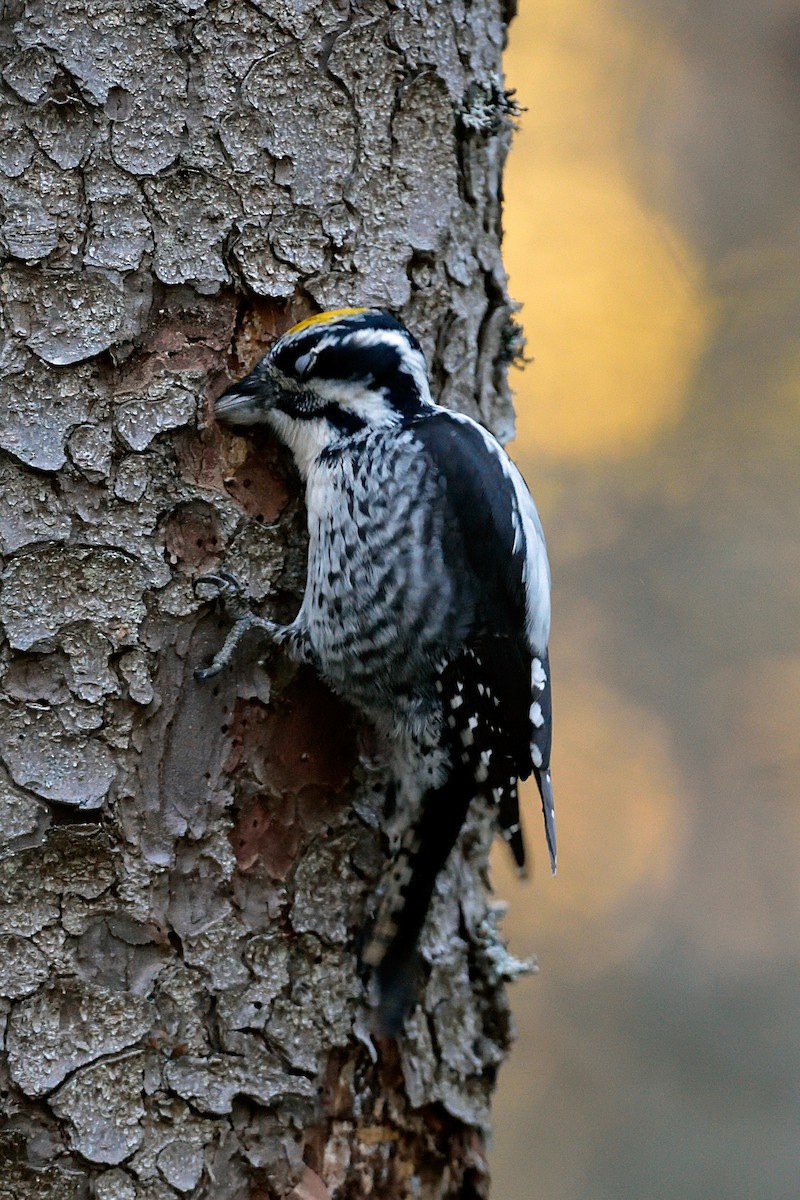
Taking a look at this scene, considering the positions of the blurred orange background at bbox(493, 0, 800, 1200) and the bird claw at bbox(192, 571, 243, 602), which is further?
the blurred orange background at bbox(493, 0, 800, 1200)

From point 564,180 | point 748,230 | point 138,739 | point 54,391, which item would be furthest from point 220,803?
point 748,230

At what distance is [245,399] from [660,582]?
9.36 ft

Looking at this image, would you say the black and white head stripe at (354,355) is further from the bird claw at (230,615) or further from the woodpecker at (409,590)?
the bird claw at (230,615)

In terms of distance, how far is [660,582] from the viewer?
14.8ft

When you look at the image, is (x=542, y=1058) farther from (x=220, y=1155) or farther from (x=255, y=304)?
(x=255, y=304)

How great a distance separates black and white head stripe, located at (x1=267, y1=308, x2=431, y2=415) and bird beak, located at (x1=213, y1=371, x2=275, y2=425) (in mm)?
39

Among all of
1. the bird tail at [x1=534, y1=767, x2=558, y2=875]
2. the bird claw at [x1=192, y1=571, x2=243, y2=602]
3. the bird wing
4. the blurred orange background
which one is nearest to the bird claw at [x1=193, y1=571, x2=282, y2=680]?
the bird claw at [x1=192, y1=571, x2=243, y2=602]

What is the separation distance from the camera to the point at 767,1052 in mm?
4043

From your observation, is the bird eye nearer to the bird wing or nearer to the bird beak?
the bird beak

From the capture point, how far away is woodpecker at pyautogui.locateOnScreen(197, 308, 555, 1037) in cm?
197

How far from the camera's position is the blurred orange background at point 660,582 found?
4.11 meters

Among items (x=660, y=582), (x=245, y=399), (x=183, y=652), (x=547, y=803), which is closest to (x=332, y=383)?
(x=245, y=399)

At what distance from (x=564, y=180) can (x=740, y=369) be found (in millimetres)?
928

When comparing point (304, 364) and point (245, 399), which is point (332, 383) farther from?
point (245, 399)
